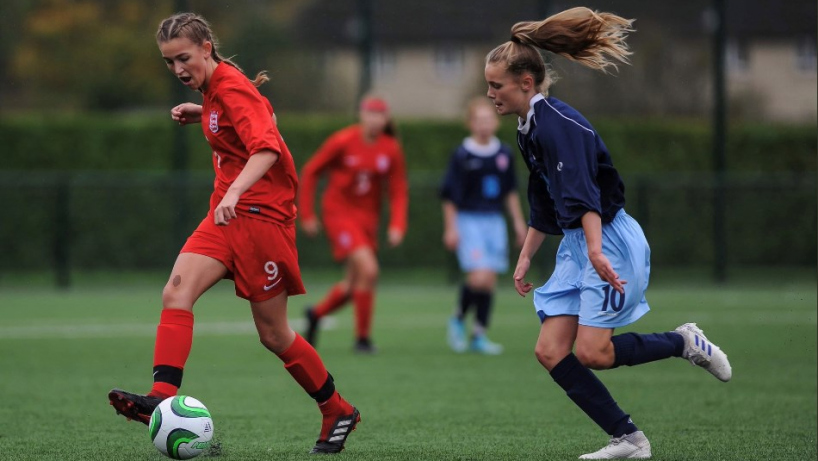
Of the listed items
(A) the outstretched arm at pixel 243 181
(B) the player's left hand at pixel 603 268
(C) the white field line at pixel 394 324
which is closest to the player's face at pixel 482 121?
(C) the white field line at pixel 394 324

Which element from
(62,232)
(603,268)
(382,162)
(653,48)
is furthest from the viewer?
(653,48)

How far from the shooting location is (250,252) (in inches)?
192

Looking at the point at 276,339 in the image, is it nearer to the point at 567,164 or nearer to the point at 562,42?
the point at 567,164

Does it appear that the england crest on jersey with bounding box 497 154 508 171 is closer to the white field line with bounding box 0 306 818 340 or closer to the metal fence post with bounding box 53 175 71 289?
the white field line with bounding box 0 306 818 340

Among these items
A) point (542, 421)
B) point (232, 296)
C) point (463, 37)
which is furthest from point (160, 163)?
point (542, 421)

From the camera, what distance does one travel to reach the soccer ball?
4.51 metres

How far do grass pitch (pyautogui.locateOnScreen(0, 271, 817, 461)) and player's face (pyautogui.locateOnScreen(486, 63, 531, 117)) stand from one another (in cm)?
146

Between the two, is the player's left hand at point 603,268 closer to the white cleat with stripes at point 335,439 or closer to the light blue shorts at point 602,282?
the light blue shorts at point 602,282

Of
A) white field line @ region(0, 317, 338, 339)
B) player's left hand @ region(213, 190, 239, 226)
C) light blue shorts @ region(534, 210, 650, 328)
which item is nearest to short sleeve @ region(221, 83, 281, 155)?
player's left hand @ region(213, 190, 239, 226)

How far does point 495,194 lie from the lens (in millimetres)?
10195

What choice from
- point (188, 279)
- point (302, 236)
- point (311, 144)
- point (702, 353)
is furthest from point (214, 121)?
point (311, 144)

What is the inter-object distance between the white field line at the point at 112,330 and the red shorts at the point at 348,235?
1827mm

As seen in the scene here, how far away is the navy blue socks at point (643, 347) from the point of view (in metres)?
4.81

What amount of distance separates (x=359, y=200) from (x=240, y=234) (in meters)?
5.22
